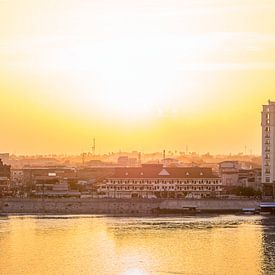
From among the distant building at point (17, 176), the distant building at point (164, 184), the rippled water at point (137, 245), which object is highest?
A: the distant building at point (17, 176)

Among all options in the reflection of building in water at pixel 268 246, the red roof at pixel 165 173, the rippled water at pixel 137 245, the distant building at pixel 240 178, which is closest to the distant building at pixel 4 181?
the red roof at pixel 165 173

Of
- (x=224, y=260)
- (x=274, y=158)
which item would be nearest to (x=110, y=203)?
(x=274, y=158)

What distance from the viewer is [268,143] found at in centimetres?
4325

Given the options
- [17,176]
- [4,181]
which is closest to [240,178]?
[4,181]

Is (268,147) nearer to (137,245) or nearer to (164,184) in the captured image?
(164,184)

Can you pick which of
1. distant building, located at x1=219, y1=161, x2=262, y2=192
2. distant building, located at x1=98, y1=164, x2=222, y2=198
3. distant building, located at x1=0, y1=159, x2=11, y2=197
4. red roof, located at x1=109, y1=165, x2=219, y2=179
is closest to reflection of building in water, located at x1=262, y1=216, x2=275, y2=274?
distant building, located at x1=98, y1=164, x2=222, y2=198

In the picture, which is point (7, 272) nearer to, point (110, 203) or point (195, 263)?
point (195, 263)

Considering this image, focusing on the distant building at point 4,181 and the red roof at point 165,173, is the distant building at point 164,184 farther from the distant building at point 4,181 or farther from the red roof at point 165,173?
the distant building at point 4,181

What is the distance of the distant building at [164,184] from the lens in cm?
4409

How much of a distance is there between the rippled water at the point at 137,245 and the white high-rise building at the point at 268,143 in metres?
8.44

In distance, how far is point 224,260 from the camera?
22594 millimetres

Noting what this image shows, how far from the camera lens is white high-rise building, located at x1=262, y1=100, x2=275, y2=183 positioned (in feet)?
141

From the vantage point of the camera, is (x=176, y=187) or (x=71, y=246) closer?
(x=71, y=246)

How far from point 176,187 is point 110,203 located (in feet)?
21.5
